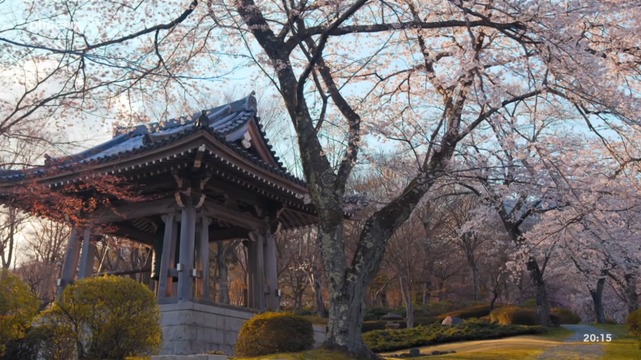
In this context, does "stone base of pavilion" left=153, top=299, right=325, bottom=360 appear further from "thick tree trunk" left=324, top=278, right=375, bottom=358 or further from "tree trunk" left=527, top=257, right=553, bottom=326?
"tree trunk" left=527, top=257, right=553, bottom=326

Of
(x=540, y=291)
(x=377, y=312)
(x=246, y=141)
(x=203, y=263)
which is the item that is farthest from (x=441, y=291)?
(x=203, y=263)

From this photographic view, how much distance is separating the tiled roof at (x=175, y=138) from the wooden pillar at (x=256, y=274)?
2.06m

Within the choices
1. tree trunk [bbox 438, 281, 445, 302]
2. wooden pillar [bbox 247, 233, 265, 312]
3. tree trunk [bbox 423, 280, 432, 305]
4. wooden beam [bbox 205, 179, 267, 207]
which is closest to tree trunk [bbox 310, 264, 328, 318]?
tree trunk [bbox 423, 280, 432, 305]

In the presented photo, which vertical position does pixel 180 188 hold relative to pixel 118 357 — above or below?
above

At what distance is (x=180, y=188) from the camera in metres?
11.0

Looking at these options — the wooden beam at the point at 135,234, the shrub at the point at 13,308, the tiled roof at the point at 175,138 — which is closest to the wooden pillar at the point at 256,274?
the tiled roof at the point at 175,138

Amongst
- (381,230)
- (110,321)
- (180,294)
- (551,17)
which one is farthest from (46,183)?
(551,17)

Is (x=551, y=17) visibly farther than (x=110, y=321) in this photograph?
Yes

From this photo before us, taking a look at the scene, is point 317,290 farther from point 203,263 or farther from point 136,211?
point 136,211

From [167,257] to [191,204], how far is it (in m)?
1.28

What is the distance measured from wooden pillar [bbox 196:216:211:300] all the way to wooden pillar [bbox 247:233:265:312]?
1.50 meters

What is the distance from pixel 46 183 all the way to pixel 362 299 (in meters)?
7.53

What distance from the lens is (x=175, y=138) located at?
9.92 metres

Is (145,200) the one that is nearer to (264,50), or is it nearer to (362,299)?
(264,50)
